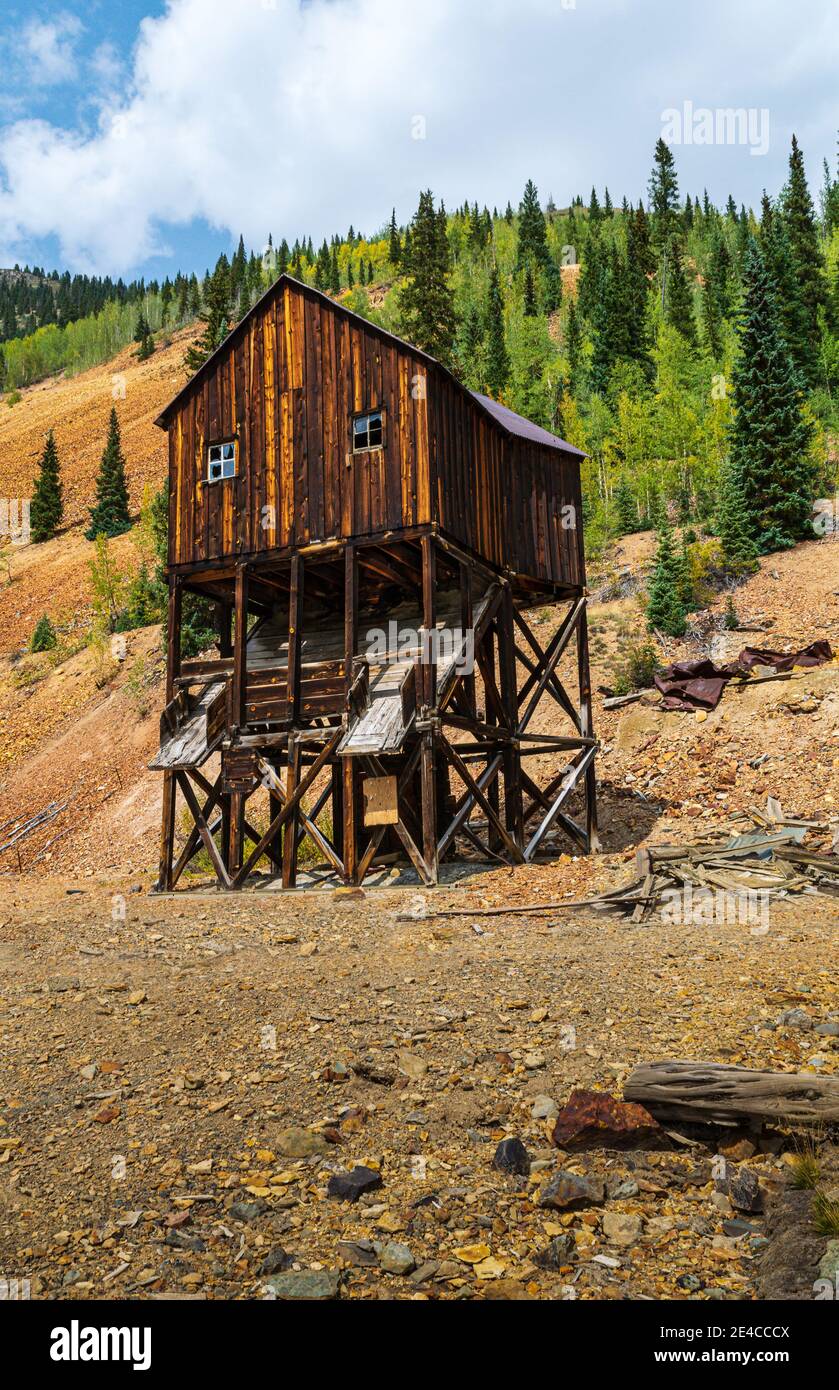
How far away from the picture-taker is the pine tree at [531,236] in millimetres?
125312

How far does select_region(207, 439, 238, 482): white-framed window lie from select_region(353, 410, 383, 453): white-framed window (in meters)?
2.80

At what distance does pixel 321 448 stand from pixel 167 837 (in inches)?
333

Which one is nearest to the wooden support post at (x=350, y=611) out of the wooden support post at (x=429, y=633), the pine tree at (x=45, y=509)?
the wooden support post at (x=429, y=633)

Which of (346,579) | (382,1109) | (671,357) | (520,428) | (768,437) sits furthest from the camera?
(671,357)

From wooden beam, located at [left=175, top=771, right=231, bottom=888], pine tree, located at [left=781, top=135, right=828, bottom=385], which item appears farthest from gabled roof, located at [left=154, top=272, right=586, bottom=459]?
pine tree, located at [left=781, top=135, right=828, bottom=385]

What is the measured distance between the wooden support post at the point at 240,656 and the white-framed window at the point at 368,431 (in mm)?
3394

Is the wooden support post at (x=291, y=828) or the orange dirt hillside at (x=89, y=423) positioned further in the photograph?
the orange dirt hillside at (x=89, y=423)

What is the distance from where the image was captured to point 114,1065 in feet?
22.4

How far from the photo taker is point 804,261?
6888cm

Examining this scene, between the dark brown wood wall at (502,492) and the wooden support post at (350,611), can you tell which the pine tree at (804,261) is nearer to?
the dark brown wood wall at (502,492)

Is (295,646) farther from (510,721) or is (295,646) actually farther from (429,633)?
(510,721)

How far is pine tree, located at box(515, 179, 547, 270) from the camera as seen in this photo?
12531cm

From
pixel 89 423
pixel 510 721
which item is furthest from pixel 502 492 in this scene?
pixel 89 423

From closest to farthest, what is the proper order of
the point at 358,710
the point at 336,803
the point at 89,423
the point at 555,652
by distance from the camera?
the point at 358,710 → the point at 336,803 → the point at 555,652 → the point at 89,423
